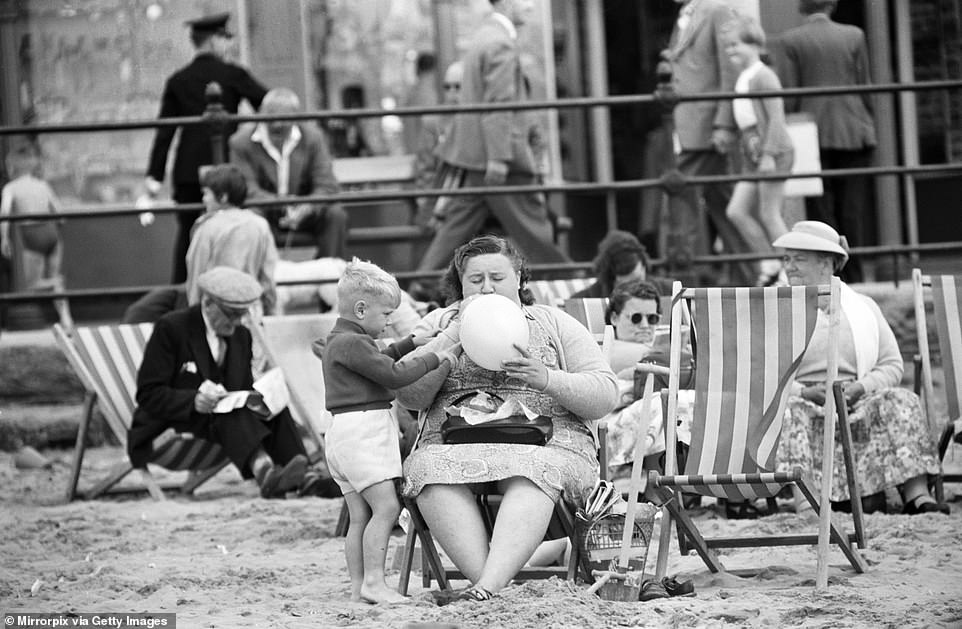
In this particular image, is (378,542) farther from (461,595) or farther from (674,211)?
(674,211)

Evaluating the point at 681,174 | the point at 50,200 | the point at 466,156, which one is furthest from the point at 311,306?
the point at 50,200

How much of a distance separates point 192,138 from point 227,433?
278 centimetres

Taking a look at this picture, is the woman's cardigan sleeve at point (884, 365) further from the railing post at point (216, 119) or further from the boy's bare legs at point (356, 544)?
the railing post at point (216, 119)

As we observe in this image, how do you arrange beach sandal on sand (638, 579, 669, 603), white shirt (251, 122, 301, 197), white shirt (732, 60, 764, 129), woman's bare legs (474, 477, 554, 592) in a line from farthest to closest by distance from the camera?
white shirt (251, 122, 301, 197) → white shirt (732, 60, 764, 129) → beach sandal on sand (638, 579, 669, 603) → woman's bare legs (474, 477, 554, 592)

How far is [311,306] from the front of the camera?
905 cm

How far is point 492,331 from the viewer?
16.1 feet

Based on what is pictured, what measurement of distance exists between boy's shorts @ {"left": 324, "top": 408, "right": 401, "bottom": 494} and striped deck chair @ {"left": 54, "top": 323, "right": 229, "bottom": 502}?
2652 millimetres

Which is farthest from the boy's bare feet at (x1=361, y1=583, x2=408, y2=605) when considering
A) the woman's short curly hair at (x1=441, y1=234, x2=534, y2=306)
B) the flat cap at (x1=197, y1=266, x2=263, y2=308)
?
the flat cap at (x1=197, y1=266, x2=263, y2=308)

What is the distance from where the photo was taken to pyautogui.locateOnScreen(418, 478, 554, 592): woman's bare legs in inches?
189

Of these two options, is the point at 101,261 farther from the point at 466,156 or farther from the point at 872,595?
the point at 872,595

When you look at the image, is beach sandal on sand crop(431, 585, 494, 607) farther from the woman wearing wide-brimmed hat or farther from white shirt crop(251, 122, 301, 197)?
white shirt crop(251, 122, 301, 197)

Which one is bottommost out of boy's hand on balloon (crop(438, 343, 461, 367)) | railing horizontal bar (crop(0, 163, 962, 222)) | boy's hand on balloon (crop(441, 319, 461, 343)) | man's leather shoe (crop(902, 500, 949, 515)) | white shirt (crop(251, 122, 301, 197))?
man's leather shoe (crop(902, 500, 949, 515))

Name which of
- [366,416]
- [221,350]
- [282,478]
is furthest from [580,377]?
[221,350]

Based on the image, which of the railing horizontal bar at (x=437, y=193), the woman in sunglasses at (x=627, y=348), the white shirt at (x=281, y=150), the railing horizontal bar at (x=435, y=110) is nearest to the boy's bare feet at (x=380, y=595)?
the woman in sunglasses at (x=627, y=348)
